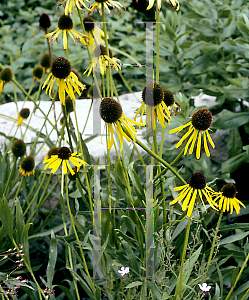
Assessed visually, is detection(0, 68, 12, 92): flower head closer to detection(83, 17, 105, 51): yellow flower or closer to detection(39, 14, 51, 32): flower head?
detection(39, 14, 51, 32): flower head

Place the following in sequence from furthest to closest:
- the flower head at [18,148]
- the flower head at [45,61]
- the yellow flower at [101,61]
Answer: the flower head at [45,61], the flower head at [18,148], the yellow flower at [101,61]

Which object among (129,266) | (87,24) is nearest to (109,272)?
(129,266)

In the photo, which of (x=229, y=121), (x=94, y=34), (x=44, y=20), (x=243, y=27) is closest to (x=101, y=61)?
(x=94, y=34)

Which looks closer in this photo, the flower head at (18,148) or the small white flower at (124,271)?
the small white flower at (124,271)

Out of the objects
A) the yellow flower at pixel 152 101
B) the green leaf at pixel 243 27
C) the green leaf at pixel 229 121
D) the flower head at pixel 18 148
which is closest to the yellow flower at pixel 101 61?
the yellow flower at pixel 152 101

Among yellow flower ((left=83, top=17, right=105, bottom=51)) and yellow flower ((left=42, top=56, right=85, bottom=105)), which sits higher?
yellow flower ((left=83, top=17, right=105, bottom=51))

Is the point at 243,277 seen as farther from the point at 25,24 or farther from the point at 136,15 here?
the point at 25,24

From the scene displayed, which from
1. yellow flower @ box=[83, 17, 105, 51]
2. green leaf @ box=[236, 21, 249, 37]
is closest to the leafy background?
green leaf @ box=[236, 21, 249, 37]

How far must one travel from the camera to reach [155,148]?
31.6 inches

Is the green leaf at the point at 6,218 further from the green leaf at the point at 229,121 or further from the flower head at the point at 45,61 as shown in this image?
the green leaf at the point at 229,121

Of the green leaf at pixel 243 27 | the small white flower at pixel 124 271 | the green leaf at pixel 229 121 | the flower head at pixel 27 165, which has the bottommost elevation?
the small white flower at pixel 124 271

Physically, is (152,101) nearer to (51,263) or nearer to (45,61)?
(51,263)

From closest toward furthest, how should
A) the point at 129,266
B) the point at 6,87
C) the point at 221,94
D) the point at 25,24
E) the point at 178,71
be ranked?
1. the point at 129,266
2. the point at 221,94
3. the point at 178,71
4. the point at 6,87
5. the point at 25,24

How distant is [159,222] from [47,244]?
54 cm
